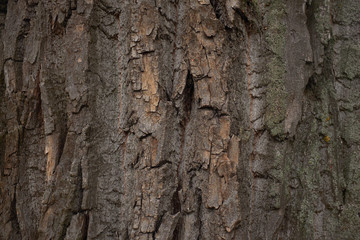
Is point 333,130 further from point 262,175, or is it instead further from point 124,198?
point 124,198

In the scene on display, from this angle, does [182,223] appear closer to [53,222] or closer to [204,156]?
[204,156]

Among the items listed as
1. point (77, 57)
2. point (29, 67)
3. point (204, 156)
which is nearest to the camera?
point (204, 156)

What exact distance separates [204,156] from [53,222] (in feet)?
3.02

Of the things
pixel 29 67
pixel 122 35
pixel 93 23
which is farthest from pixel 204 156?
pixel 29 67

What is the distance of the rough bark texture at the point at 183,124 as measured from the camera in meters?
1.66

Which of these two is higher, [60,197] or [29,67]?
[29,67]

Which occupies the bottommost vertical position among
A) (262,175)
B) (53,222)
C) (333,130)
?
(53,222)

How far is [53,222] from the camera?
1.71 meters

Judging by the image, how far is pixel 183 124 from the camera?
172cm

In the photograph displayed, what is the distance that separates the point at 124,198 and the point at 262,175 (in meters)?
0.79

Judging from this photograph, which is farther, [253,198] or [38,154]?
[38,154]

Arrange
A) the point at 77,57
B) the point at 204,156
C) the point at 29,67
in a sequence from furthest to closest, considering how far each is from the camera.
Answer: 1. the point at 29,67
2. the point at 77,57
3. the point at 204,156

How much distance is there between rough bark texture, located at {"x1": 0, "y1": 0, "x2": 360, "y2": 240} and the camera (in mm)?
1663

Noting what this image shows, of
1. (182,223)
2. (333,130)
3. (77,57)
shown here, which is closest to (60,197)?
(182,223)
